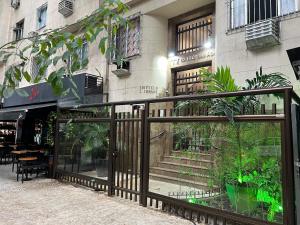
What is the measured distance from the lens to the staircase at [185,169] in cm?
523

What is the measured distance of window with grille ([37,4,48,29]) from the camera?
17.0 metres

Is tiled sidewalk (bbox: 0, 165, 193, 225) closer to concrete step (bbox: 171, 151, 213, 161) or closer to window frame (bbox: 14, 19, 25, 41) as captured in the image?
concrete step (bbox: 171, 151, 213, 161)

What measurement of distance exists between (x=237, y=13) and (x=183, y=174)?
559cm

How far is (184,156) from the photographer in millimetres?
5707

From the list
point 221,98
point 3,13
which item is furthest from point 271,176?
point 3,13

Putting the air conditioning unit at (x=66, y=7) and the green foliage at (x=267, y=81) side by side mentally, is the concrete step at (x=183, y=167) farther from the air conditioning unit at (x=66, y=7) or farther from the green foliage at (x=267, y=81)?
the air conditioning unit at (x=66, y=7)

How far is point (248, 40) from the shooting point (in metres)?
7.54

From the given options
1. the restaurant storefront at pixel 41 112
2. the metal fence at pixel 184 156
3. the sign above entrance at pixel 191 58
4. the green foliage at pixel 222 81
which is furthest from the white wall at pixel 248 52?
the restaurant storefront at pixel 41 112

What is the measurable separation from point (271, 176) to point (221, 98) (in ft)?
5.23

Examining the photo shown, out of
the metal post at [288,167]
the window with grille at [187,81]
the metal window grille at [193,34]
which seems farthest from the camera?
the window with grille at [187,81]

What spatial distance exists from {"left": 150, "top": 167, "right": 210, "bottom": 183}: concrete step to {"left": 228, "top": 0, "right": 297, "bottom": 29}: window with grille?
5.10 m

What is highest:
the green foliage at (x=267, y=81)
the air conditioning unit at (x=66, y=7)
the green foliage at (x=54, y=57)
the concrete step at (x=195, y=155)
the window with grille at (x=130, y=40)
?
the air conditioning unit at (x=66, y=7)

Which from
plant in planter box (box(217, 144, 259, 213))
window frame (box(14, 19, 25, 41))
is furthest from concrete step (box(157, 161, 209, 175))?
window frame (box(14, 19, 25, 41))

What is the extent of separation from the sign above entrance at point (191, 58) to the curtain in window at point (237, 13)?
4.78 feet
